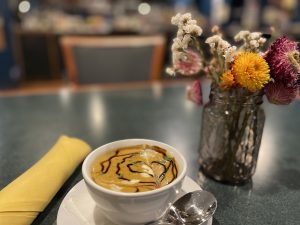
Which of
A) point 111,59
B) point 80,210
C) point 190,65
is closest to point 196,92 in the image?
point 190,65

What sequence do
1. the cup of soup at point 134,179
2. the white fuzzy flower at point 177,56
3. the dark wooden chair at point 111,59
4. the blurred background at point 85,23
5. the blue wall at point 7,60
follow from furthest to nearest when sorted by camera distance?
the blurred background at point 85,23, the blue wall at point 7,60, the dark wooden chair at point 111,59, the white fuzzy flower at point 177,56, the cup of soup at point 134,179

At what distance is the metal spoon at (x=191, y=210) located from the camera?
0.51 m

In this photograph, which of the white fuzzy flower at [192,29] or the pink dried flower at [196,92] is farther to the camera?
the pink dried flower at [196,92]

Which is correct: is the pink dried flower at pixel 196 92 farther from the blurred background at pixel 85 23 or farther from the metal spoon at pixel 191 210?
the blurred background at pixel 85 23

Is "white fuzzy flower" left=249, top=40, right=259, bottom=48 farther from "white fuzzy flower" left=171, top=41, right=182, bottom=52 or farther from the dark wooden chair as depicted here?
the dark wooden chair

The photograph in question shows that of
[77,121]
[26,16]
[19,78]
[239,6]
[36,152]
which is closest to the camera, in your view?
[36,152]

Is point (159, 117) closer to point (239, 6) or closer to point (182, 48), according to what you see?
point (182, 48)

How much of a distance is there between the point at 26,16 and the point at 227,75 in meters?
4.15

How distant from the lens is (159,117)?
38.4 inches

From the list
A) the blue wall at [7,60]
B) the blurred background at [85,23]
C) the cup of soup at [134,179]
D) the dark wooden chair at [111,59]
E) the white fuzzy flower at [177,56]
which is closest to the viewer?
the cup of soup at [134,179]

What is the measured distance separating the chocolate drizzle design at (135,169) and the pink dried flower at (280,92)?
0.21m

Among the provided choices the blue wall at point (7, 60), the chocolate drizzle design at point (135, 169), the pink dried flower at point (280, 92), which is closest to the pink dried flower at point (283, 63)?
the pink dried flower at point (280, 92)

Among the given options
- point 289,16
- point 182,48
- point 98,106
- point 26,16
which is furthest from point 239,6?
point 182,48

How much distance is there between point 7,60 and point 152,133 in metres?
3.10
